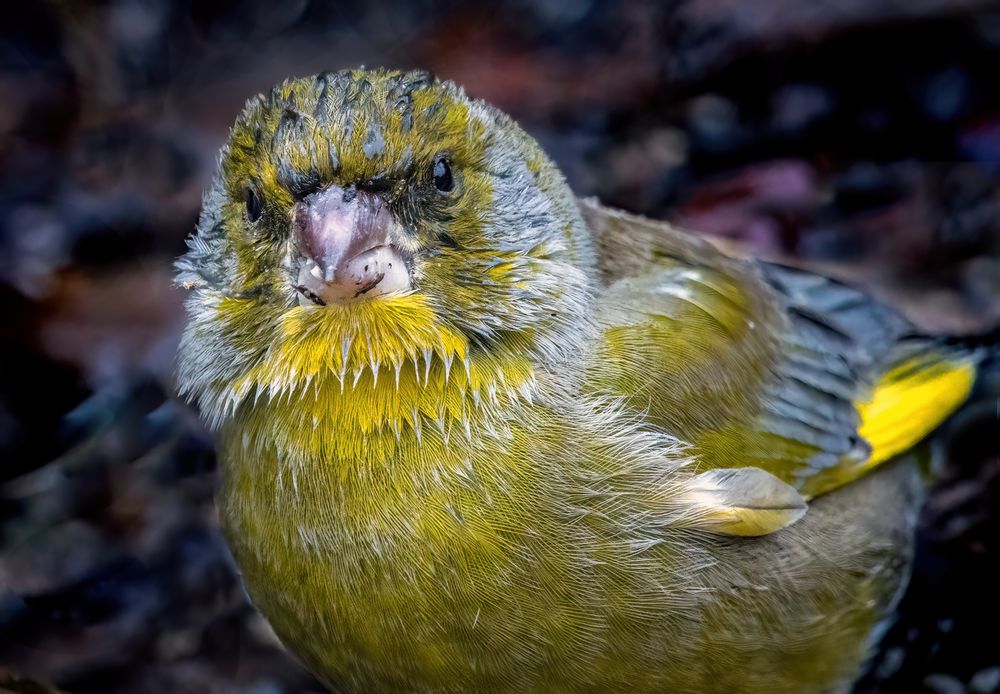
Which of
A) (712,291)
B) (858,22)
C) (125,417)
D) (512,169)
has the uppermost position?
(858,22)

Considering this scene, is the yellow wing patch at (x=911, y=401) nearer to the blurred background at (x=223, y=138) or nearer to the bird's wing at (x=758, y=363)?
the bird's wing at (x=758, y=363)

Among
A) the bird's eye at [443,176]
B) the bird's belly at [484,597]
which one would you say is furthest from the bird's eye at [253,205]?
the bird's belly at [484,597]

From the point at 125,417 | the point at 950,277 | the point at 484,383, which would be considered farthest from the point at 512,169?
the point at 950,277

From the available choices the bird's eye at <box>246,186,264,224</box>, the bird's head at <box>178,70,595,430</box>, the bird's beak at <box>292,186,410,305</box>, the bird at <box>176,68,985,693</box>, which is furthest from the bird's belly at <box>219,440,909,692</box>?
the bird's eye at <box>246,186,264,224</box>

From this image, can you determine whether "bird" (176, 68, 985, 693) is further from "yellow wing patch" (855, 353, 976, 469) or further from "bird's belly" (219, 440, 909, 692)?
"yellow wing patch" (855, 353, 976, 469)

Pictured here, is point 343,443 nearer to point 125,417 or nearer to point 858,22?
point 125,417

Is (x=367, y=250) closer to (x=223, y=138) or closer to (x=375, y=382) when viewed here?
(x=375, y=382)
